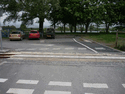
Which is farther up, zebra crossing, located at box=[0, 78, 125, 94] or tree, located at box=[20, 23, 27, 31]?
tree, located at box=[20, 23, 27, 31]

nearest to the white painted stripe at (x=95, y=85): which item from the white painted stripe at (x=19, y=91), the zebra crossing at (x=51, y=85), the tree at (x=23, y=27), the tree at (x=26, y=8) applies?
the zebra crossing at (x=51, y=85)

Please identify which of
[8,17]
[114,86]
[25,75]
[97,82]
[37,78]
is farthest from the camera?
[8,17]

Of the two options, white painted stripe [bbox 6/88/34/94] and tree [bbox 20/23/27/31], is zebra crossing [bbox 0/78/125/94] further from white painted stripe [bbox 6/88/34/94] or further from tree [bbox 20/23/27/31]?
tree [bbox 20/23/27/31]

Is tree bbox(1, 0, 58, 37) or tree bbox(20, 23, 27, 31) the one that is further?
tree bbox(20, 23, 27, 31)

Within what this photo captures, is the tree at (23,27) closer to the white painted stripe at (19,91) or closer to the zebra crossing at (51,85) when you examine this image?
the zebra crossing at (51,85)

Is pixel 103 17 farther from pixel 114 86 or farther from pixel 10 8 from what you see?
pixel 114 86

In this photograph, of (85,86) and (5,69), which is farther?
(5,69)

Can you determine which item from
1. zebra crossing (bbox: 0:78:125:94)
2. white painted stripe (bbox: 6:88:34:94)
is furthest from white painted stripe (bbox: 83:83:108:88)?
white painted stripe (bbox: 6:88:34:94)

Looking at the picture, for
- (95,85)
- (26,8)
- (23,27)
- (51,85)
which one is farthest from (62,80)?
(23,27)

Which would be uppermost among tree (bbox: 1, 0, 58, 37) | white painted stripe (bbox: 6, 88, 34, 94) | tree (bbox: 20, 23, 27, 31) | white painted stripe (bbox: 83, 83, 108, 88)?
tree (bbox: 1, 0, 58, 37)

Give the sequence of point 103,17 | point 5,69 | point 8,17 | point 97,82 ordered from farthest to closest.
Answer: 1. point 103,17
2. point 8,17
3. point 5,69
4. point 97,82

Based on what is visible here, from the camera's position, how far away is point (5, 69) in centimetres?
573

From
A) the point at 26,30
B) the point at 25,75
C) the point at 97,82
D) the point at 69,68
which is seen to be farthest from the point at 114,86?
the point at 26,30

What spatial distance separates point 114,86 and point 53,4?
22.6 metres
